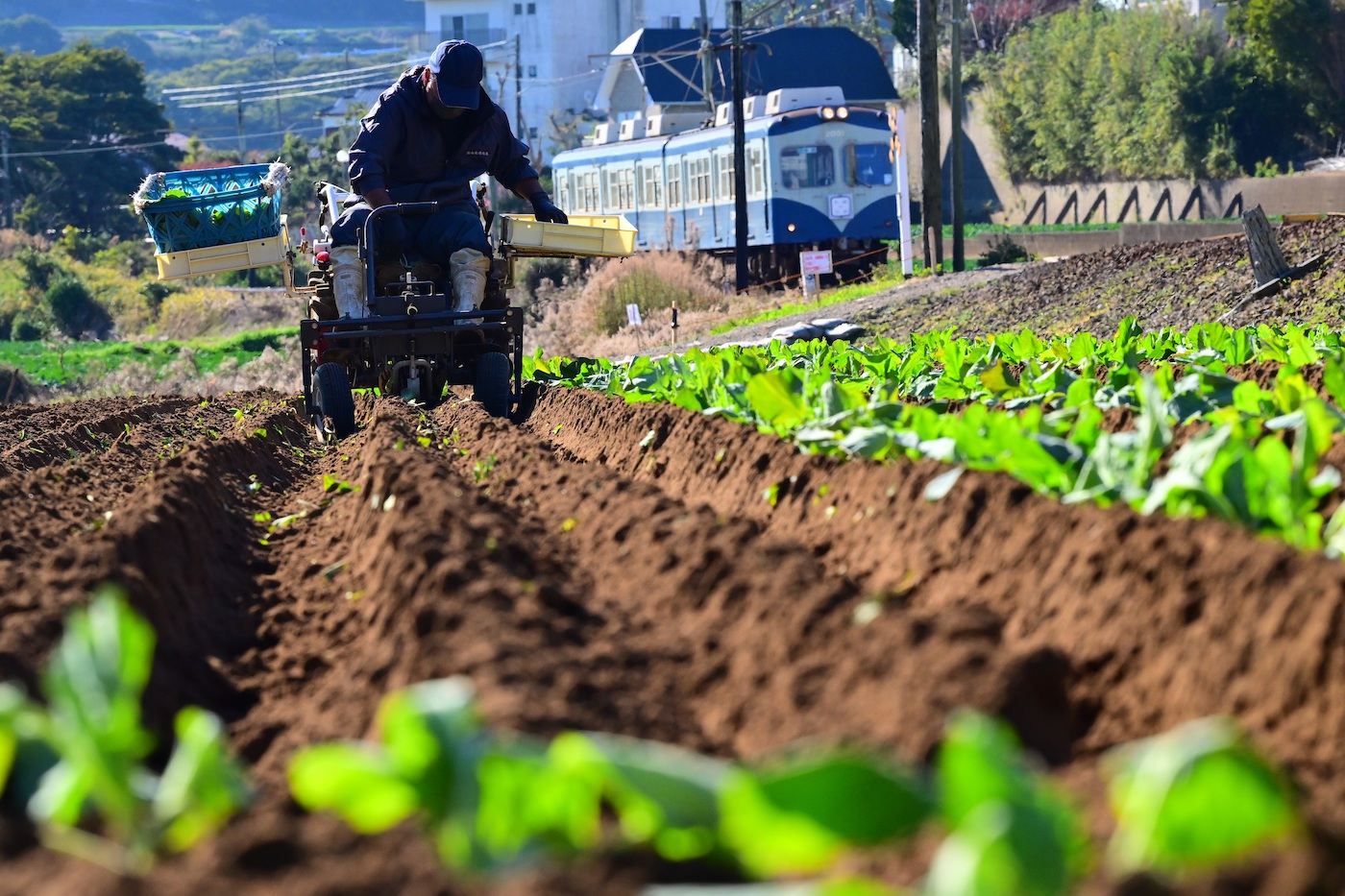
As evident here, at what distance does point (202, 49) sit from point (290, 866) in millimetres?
→ 207622

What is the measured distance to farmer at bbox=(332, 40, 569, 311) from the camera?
443 inches

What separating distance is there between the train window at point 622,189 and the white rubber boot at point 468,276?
102 ft

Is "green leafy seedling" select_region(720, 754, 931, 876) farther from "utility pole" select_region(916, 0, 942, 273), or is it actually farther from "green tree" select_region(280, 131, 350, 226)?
"green tree" select_region(280, 131, 350, 226)

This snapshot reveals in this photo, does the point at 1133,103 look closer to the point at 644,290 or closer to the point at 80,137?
the point at 644,290

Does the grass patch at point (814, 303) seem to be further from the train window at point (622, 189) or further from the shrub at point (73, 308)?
the shrub at point (73, 308)

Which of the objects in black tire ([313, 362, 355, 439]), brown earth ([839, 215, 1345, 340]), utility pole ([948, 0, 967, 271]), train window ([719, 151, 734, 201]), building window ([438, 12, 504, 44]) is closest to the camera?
black tire ([313, 362, 355, 439])

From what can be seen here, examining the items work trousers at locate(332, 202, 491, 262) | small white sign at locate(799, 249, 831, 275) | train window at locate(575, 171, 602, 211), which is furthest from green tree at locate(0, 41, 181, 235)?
work trousers at locate(332, 202, 491, 262)

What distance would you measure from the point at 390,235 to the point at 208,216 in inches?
76.2

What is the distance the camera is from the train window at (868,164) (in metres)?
35.9

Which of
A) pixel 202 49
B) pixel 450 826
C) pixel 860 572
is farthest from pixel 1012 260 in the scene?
pixel 202 49

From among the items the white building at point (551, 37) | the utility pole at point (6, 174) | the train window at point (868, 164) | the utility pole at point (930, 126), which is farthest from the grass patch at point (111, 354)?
the white building at point (551, 37)

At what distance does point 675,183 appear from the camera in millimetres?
39906

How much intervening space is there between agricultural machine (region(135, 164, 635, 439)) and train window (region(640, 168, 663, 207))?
2809 centimetres

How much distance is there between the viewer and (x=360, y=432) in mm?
11141
